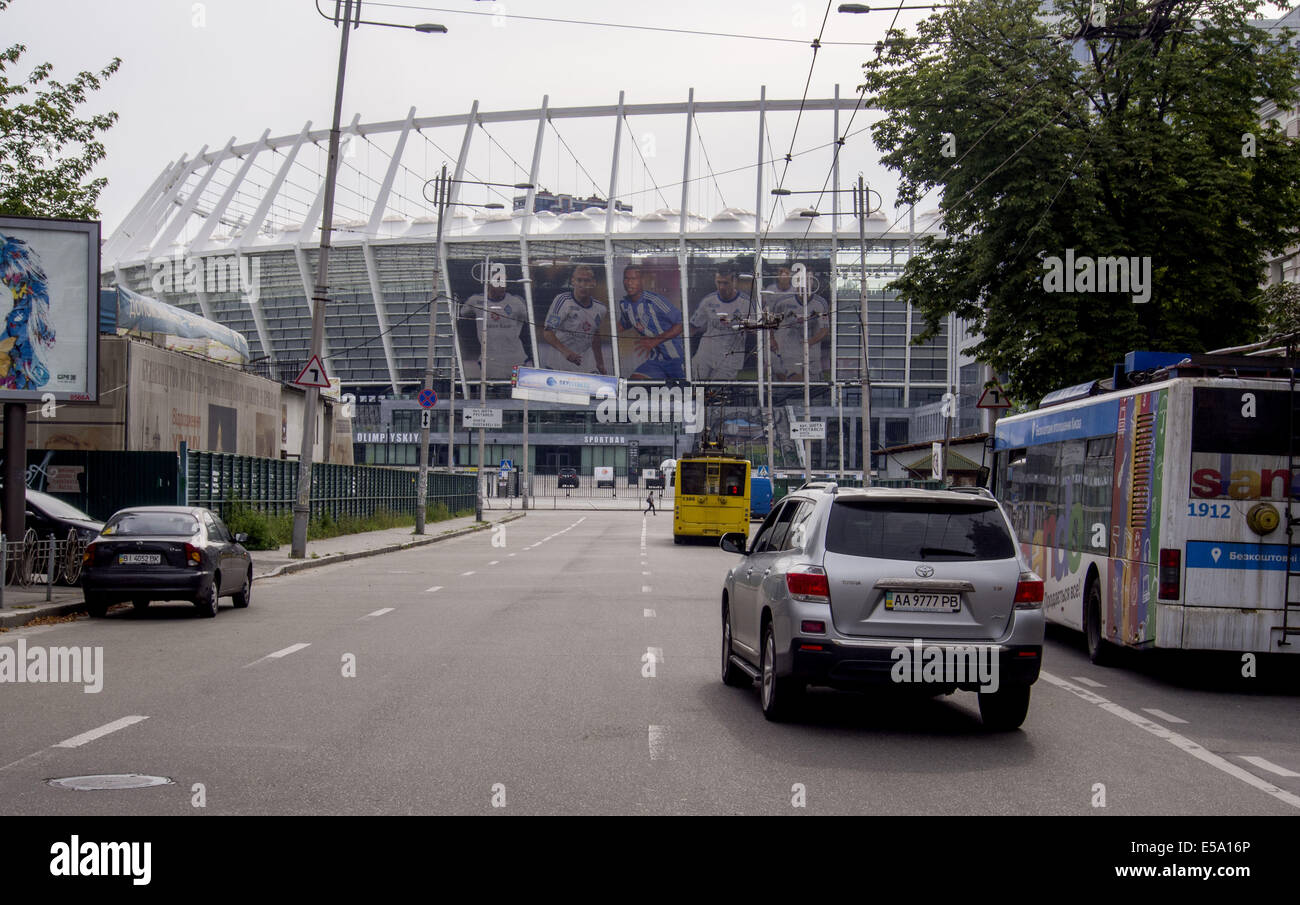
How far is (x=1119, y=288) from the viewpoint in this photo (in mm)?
22531

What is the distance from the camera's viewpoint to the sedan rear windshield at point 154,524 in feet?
56.3

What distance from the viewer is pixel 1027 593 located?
9.21 m

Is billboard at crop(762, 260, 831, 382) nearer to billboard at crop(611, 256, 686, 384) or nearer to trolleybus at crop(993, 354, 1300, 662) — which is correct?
billboard at crop(611, 256, 686, 384)

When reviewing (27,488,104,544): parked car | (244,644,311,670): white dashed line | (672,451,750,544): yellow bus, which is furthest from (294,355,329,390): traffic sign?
(672,451,750,544): yellow bus

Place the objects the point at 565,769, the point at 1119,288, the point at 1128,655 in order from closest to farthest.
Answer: the point at 565,769, the point at 1128,655, the point at 1119,288

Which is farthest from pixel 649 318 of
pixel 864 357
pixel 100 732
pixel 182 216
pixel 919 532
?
pixel 100 732

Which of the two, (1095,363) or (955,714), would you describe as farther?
(1095,363)

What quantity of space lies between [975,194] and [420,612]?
12.2 metres

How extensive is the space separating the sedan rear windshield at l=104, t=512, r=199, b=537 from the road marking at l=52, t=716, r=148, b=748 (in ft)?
27.1

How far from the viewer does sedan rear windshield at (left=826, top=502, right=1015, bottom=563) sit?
9.27 m

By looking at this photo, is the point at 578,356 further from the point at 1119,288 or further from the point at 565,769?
the point at 565,769

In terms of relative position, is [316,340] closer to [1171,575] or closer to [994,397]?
[994,397]

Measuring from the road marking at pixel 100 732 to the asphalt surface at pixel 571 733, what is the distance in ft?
0.13
